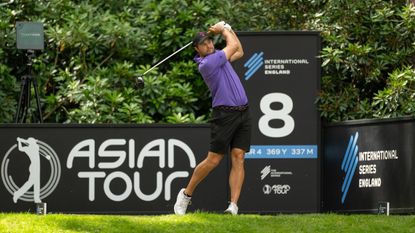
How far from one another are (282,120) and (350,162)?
89 centimetres

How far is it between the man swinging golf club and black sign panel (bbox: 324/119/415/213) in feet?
5.85

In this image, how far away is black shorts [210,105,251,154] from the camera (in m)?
12.0

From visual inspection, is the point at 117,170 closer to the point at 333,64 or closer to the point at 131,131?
the point at 131,131

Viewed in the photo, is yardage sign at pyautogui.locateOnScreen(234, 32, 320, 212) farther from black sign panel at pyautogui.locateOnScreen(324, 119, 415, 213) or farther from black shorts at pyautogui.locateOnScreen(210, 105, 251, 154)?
black shorts at pyautogui.locateOnScreen(210, 105, 251, 154)

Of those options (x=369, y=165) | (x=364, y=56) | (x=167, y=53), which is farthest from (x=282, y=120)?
(x=167, y=53)

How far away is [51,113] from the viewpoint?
16.2m

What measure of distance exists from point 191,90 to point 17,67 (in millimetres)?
2444

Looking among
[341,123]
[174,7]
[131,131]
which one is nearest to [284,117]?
[341,123]

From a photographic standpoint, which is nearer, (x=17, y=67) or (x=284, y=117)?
(x=284, y=117)

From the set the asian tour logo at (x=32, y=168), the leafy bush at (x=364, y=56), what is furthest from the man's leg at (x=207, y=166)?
the leafy bush at (x=364, y=56)

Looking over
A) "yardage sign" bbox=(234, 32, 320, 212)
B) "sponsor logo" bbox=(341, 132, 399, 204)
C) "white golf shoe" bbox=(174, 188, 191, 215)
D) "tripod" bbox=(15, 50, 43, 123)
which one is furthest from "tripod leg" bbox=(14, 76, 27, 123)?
"sponsor logo" bbox=(341, 132, 399, 204)

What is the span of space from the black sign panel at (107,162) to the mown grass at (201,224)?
2.28 metres

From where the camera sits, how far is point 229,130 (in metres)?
12.0

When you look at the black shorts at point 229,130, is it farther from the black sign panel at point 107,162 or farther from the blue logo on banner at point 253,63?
the blue logo on banner at point 253,63
